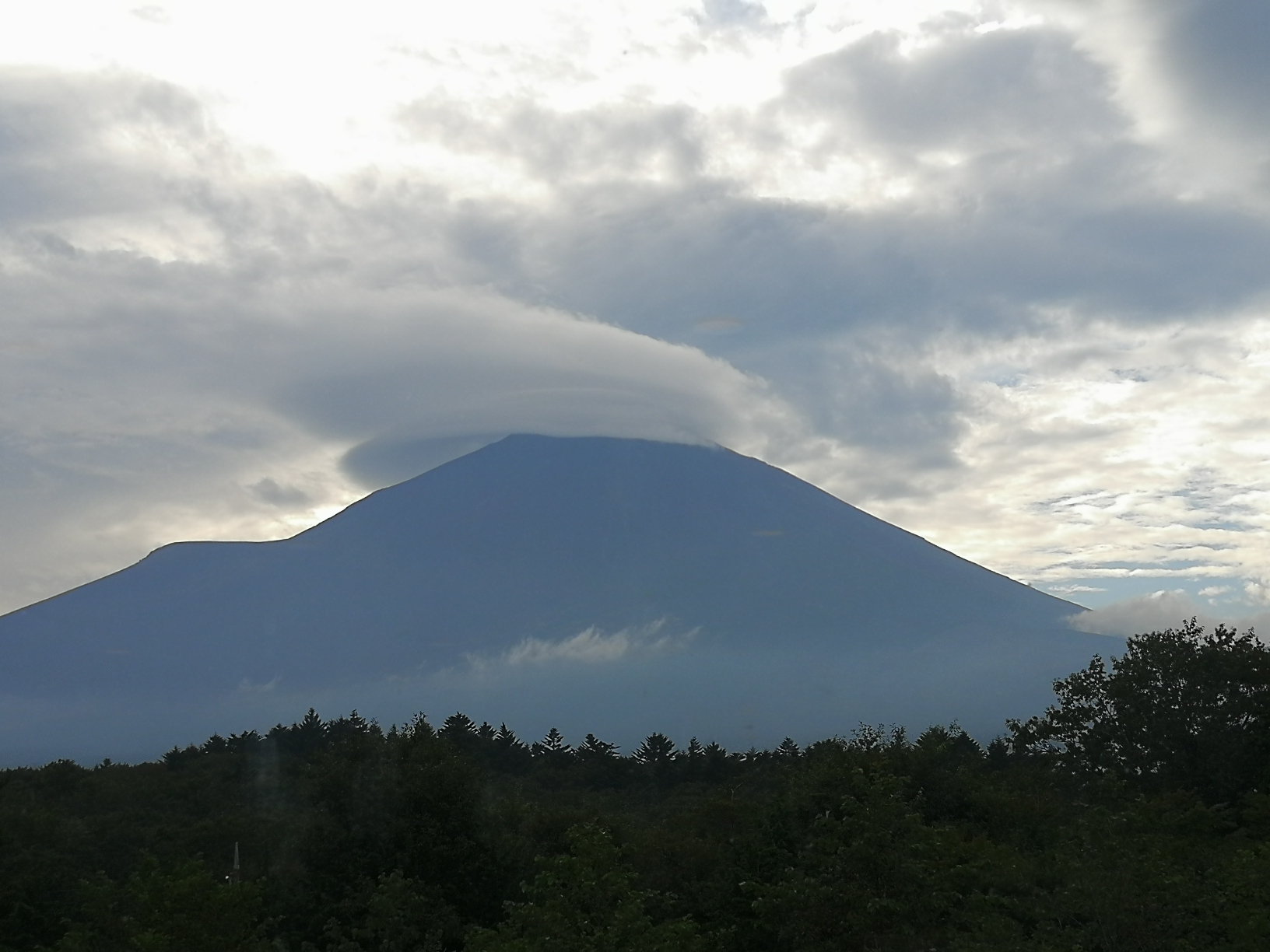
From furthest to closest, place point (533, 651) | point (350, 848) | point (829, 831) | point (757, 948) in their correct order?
point (533, 651) < point (350, 848) < point (757, 948) < point (829, 831)

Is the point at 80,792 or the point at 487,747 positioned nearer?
the point at 80,792

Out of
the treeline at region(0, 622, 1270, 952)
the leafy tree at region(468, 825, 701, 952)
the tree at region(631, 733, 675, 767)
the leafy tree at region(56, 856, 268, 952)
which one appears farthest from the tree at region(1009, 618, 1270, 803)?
the tree at region(631, 733, 675, 767)

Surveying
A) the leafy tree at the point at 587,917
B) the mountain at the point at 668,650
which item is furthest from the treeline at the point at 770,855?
the mountain at the point at 668,650

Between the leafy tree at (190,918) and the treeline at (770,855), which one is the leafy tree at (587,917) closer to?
the treeline at (770,855)

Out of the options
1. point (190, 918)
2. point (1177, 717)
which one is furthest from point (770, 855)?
point (1177, 717)

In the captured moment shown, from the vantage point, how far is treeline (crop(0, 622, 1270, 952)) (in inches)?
592

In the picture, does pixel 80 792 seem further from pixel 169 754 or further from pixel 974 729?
pixel 974 729

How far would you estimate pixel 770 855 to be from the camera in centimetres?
2103

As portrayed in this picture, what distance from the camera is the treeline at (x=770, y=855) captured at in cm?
1503

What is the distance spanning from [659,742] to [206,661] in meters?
136

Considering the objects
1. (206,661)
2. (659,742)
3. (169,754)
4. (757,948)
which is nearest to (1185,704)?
(757,948)

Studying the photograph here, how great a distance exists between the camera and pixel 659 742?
285 feet

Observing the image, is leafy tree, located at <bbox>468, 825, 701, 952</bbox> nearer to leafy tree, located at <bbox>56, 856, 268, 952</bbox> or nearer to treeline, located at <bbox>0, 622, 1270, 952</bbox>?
treeline, located at <bbox>0, 622, 1270, 952</bbox>

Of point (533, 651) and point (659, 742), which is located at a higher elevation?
point (533, 651)
